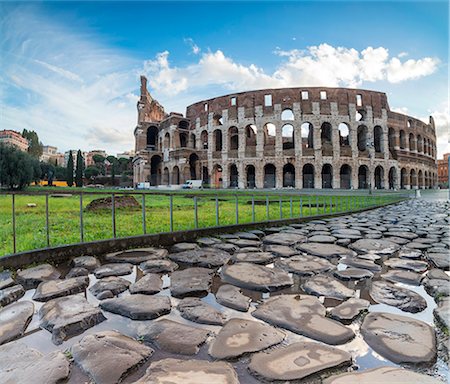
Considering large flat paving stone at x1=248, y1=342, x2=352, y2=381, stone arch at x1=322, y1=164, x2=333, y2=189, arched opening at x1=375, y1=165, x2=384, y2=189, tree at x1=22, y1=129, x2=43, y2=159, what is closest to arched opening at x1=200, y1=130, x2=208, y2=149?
stone arch at x1=322, y1=164, x2=333, y2=189

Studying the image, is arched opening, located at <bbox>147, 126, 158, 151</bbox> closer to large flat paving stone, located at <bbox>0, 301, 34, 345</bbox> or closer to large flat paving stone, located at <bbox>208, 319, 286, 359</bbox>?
large flat paving stone, located at <bbox>0, 301, 34, 345</bbox>

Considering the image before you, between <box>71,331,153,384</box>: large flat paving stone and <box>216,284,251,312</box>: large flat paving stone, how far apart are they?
0.69 m

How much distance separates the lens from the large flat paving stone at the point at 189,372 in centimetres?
112

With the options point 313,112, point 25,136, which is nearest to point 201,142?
point 313,112

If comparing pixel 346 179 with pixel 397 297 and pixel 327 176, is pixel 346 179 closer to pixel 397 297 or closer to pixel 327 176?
pixel 327 176

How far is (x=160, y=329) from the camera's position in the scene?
154cm

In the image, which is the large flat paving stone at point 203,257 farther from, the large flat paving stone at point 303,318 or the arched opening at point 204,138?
the arched opening at point 204,138

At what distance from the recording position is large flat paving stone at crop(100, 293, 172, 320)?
1.72 m

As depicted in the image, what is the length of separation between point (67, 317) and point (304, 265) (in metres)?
2.12

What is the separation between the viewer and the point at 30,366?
120 cm

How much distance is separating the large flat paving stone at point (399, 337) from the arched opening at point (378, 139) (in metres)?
37.8

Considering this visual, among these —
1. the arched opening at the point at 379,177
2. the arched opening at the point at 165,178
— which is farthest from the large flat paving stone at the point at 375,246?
the arched opening at the point at 165,178

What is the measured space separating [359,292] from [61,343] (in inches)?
80.3

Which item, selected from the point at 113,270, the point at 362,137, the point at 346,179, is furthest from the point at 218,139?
the point at 113,270
